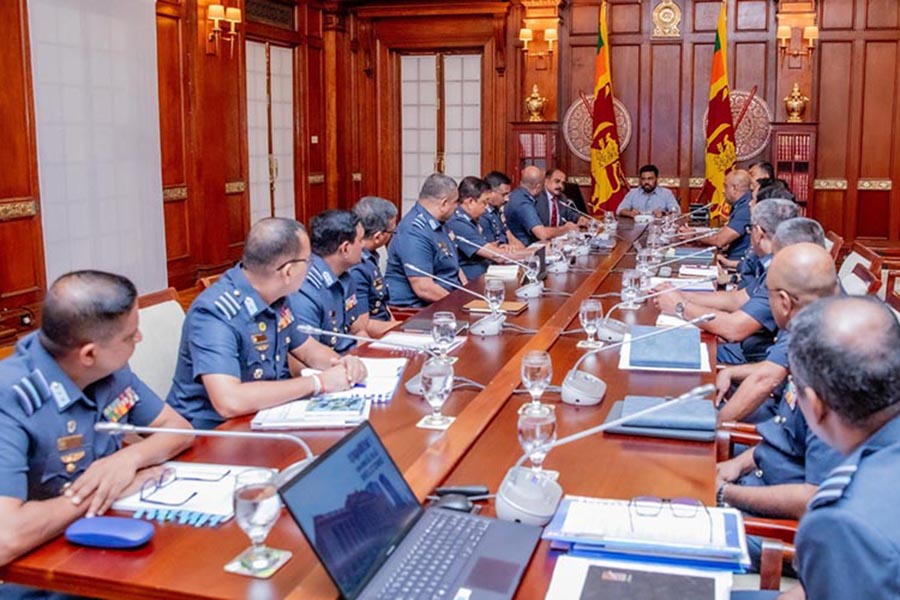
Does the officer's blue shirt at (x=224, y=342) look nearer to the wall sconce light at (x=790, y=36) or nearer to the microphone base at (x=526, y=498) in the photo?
the microphone base at (x=526, y=498)

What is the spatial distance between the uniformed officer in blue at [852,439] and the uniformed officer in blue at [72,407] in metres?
1.26

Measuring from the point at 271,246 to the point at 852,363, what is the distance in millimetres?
1679

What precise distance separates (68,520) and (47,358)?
1.19ft

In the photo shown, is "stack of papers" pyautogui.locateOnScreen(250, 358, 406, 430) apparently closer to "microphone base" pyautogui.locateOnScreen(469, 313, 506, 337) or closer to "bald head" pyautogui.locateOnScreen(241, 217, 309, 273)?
"bald head" pyautogui.locateOnScreen(241, 217, 309, 273)

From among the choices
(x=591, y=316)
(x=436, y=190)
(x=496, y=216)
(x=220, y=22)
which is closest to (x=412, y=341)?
(x=591, y=316)

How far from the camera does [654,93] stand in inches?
377

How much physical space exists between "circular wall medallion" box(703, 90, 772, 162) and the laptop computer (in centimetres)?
827

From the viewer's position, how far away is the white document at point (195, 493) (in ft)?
5.87

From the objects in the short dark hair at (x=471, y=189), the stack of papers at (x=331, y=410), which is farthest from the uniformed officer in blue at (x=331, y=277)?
the short dark hair at (x=471, y=189)

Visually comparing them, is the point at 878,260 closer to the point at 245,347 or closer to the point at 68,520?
the point at 245,347

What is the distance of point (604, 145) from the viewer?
30.6 feet

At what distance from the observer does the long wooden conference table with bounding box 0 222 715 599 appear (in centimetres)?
154

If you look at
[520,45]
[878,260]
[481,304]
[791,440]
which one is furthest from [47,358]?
[520,45]

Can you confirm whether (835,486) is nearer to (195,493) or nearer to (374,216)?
(195,493)
